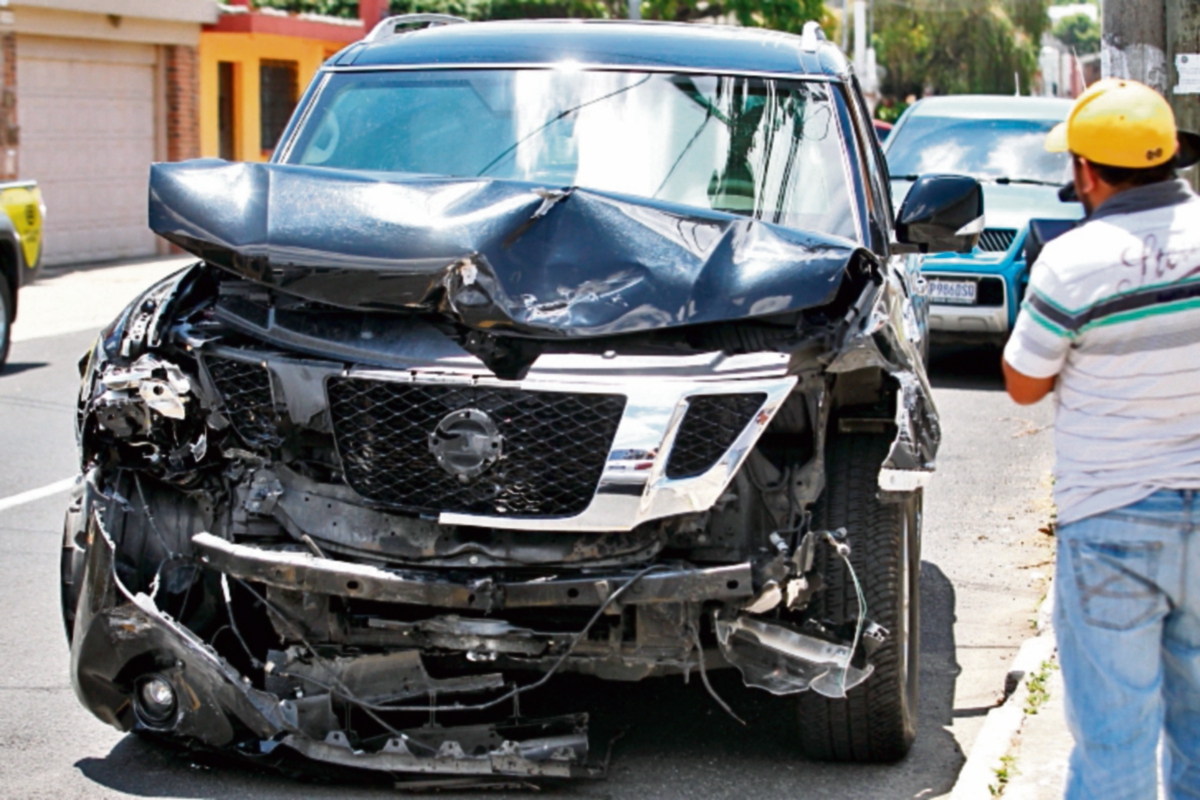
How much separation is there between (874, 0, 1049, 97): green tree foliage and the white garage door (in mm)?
31830

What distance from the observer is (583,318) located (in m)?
4.27

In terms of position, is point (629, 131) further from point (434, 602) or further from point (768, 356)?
point (434, 602)

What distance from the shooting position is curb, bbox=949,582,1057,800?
4.31 metres

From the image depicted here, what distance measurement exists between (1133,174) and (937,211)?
187 cm

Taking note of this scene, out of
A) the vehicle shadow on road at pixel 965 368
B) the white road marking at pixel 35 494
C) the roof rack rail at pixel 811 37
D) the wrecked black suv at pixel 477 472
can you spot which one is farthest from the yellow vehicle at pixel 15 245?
the wrecked black suv at pixel 477 472

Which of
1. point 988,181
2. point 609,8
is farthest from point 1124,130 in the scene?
point 609,8

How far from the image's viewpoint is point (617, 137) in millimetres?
5543

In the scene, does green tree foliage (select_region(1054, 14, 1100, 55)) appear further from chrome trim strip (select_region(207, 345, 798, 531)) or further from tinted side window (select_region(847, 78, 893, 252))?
chrome trim strip (select_region(207, 345, 798, 531))

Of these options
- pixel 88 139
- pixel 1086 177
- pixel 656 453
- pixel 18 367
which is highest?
pixel 1086 177

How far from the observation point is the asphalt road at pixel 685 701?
455cm

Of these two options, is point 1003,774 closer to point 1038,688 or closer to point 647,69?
point 1038,688

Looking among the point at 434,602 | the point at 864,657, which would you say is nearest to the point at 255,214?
the point at 434,602

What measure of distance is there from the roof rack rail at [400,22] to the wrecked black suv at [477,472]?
1757 millimetres

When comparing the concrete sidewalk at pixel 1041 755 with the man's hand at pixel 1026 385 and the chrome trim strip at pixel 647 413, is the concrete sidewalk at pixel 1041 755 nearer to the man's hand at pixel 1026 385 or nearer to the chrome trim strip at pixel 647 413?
the man's hand at pixel 1026 385
